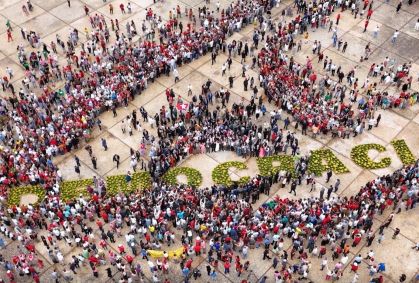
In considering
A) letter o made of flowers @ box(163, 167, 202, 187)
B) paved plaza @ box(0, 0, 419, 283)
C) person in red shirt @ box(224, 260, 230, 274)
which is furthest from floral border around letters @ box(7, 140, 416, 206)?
person in red shirt @ box(224, 260, 230, 274)

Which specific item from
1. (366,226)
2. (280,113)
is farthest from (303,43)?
(366,226)

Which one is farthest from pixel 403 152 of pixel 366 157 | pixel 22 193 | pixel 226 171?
pixel 22 193

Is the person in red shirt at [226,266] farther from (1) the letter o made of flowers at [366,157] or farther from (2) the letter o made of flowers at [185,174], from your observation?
(1) the letter o made of flowers at [366,157]


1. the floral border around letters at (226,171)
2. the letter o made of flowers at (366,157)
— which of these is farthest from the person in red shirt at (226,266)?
the letter o made of flowers at (366,157)

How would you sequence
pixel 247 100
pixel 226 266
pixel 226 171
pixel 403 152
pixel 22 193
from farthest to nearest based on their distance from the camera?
1. pixel 247 100
2. pixel 403 152
3. pixel 226 171
4. pixel 22 193
5. pixel 226 266

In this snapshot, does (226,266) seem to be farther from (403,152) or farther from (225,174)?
(403,152)

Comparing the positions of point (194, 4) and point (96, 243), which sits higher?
point (194, 4)

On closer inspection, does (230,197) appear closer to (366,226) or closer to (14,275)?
(366,226)
